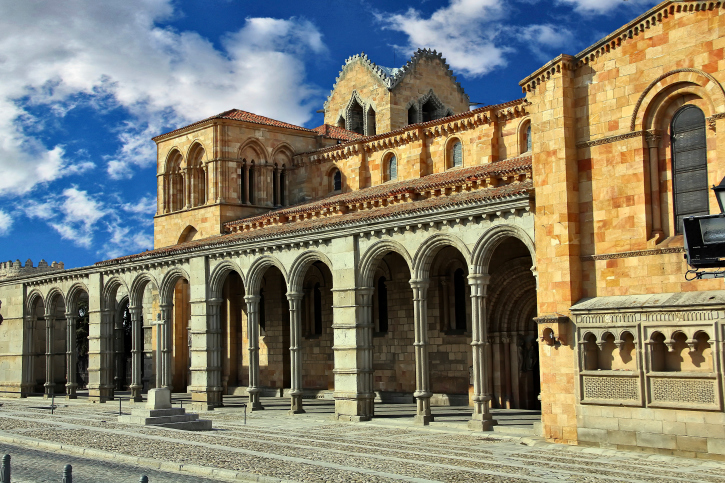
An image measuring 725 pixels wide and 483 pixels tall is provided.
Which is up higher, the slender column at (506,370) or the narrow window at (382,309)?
the narrow window at (382,309)

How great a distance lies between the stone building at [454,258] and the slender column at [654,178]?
4cm

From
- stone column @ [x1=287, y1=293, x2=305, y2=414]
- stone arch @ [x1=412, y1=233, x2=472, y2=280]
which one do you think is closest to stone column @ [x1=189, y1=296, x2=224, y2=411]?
stone column @ [x1=287, y1=293, x2=305, y2=414]

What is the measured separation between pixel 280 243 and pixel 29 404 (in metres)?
14.1

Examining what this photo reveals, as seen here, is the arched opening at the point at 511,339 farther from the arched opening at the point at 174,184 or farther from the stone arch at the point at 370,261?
the arched opening at the point at 174,184

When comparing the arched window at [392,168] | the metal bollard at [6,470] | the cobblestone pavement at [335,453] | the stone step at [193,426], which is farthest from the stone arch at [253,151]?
the metal bollard at [6,470]

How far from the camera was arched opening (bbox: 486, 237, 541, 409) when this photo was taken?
27.3 m

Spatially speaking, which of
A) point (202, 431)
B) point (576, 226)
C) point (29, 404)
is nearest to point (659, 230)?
point (576, 226)

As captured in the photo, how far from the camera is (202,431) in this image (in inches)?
929

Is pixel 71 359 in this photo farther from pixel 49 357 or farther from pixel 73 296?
pixel 73 296

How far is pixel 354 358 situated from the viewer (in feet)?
84.9

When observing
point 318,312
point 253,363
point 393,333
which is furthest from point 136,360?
point 393,333

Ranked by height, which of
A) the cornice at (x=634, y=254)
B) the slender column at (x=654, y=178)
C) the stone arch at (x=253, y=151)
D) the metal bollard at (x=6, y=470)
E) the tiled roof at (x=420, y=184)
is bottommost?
the metal bollard at (x=6, y=470)

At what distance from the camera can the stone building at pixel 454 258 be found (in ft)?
59.6

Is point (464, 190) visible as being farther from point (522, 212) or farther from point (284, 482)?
point (284, 482)
